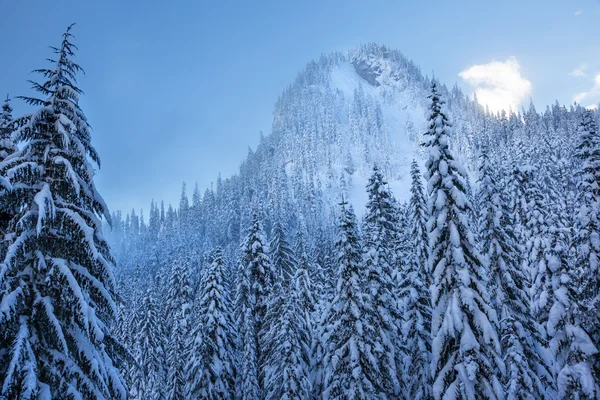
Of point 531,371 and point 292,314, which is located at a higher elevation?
point 292,314

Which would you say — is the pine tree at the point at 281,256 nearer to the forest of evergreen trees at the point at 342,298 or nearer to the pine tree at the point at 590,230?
the forest of evergreen trees at the point at 342,298

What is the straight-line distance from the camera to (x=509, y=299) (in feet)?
68.2

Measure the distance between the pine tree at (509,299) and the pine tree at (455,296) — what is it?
157 inches

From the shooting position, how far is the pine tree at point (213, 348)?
86.1 feet

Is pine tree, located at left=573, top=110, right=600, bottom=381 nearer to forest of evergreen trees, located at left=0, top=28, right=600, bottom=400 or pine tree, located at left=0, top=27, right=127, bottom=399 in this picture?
forest of evergreen trees, located at left=0, top=28, right=600, bottom=400

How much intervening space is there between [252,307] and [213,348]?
5.77 metres

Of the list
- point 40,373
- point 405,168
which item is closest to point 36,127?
point 40,373

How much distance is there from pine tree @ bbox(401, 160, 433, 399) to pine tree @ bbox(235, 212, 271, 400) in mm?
11438

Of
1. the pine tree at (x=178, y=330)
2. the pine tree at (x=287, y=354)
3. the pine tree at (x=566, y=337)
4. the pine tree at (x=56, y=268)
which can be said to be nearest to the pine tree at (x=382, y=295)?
the pine tree at (x=287, y=354)

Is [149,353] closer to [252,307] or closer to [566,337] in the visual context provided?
[252,307]

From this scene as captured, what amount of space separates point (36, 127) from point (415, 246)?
2365 cm

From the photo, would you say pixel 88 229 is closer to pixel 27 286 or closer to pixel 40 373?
pixel 27 286

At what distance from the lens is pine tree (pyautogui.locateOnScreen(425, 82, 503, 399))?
48.0ft

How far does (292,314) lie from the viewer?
25.8 meters
